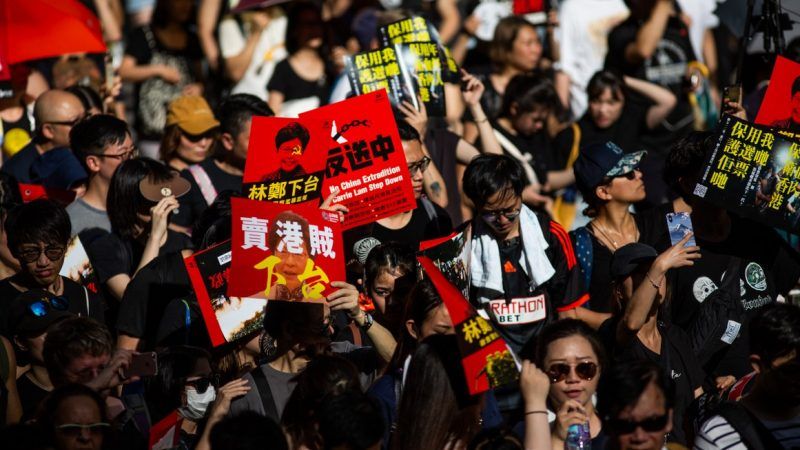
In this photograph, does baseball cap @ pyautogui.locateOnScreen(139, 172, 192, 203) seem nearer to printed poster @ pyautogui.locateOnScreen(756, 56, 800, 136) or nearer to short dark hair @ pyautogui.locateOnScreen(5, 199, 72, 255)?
short dark hair @ pyautogui.locateOnScreen(5, 199, 72, 255)

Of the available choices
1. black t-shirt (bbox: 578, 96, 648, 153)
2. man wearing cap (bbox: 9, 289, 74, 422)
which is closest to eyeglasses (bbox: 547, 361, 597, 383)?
man wearing cap (bbox: 9, 289, 74, 422)

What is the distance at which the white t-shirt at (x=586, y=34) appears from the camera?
1163 cm

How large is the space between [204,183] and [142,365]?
2.81 m

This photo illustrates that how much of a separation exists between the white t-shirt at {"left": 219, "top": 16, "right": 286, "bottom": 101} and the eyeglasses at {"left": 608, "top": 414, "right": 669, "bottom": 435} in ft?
22.4

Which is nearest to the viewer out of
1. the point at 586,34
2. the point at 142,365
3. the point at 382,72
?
the point at 142,365

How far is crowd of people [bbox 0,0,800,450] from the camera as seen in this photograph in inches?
208

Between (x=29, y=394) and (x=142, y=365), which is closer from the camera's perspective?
(x=142, y=365)

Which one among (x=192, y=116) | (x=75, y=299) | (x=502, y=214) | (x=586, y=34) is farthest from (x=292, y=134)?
(x=586, y=34)

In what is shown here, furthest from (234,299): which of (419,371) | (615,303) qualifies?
(615,303)

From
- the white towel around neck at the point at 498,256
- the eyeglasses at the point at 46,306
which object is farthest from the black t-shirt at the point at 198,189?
the white towel around neck at the point at 498,256

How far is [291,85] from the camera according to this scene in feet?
35.8

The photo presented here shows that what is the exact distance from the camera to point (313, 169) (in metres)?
7.11

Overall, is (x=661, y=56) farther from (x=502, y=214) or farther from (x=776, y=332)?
(x=776, y=332)

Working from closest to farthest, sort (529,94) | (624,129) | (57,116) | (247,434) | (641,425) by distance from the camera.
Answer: (247,434) → (641,425) → (57,116) → (529,94) → (624,129)
